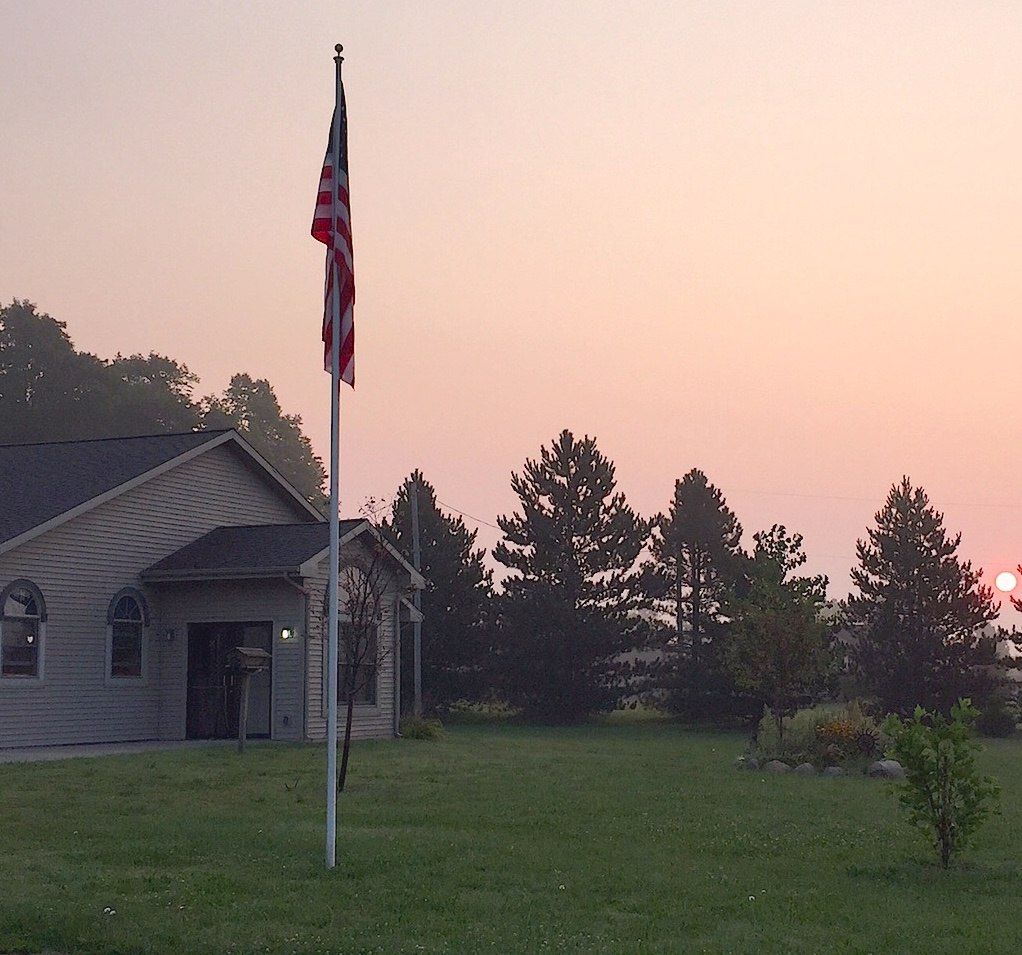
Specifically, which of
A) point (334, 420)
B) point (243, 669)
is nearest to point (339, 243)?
point (334, 420)

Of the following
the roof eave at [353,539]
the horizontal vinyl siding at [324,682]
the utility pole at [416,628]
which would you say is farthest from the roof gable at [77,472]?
the utility pole at [416,628]

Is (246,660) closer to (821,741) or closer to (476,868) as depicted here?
(821,741)

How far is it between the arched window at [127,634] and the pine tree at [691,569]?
21751 mm

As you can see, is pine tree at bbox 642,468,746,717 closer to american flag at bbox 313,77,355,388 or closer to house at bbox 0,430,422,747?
house at bbox 0,430,422,747

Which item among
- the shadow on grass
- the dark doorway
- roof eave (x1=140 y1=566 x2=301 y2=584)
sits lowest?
the shadow on grass

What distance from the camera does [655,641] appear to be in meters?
46.1

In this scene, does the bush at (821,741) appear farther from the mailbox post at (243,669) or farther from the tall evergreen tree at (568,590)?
the tall evergreen tree at (568,590)

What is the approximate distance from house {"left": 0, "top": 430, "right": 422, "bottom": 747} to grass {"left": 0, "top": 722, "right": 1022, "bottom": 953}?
19.5ft

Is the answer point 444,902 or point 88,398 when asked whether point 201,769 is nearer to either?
point 444,902

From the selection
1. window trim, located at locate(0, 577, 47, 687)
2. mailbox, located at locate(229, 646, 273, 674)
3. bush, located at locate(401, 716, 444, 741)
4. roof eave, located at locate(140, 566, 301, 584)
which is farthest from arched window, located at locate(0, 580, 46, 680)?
bush, located at locate(401, 716, 444, 741)

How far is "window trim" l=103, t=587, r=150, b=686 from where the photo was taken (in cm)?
2691

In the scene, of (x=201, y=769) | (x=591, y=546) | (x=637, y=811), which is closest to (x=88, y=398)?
(x=591, y=546)

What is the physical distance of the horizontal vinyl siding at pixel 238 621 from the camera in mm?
27172

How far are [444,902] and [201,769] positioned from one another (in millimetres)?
10538
